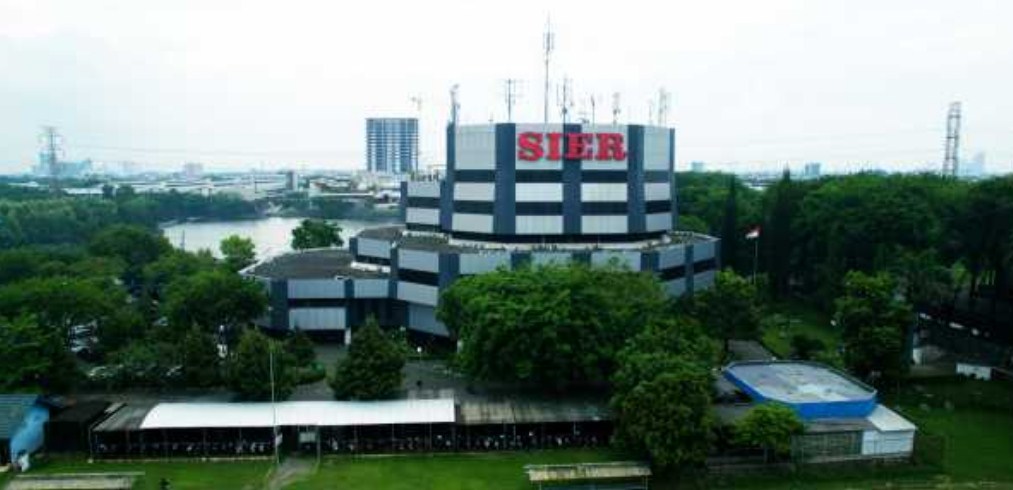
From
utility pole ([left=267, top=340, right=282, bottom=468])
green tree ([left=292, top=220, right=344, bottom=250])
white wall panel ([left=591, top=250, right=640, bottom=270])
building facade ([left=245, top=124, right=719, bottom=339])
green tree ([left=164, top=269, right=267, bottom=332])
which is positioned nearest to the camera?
utility pole ([left=267, top=340, right=282, bottom=468])

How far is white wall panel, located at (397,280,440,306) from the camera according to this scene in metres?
61.0

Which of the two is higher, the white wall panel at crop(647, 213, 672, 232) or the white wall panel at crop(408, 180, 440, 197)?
the white wall panel at crop(408, 180, 440, 197)

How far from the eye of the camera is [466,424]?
41.1 m

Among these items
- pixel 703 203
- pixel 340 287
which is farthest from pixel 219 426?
pixel 703 203

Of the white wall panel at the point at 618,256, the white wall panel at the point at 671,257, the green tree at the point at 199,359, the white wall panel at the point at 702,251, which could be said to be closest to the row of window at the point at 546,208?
the white wall panel at the point at 671,257

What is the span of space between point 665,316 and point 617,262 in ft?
21.4

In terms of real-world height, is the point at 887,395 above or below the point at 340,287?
below

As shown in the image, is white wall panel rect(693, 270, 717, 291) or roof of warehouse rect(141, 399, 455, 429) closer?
roof of warehouse rect(141, 399, 455, 429)

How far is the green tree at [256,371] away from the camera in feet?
142

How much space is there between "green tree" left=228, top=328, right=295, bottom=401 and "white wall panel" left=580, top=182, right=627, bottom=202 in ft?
99.4

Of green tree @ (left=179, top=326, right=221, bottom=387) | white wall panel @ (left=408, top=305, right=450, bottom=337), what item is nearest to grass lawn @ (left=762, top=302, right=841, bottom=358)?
white wall panel @ (left=408, top=305, right=450, bottom=337)

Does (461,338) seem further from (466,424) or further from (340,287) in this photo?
(340,287)

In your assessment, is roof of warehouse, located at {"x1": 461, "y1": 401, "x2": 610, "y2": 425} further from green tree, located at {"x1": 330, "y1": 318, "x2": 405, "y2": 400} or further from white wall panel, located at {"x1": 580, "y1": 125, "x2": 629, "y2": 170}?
white wall panel, located at {"x1": 580, "y1": 125, "x2": 629, "y2": 170}

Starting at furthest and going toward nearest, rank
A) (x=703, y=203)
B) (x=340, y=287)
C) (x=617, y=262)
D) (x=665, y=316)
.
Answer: (x=703, y=203), (x=340, y=287), (x=617, y=262), (x=665, y=316)
